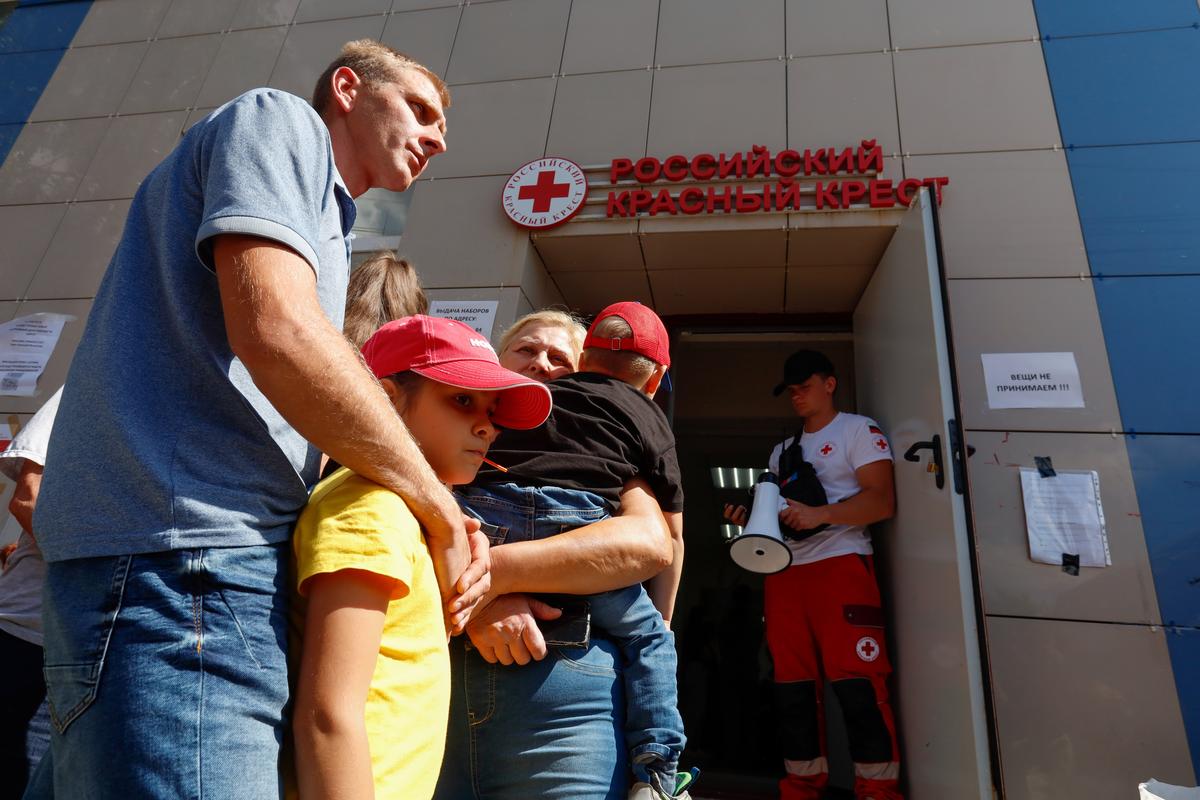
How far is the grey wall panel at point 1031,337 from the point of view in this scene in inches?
127

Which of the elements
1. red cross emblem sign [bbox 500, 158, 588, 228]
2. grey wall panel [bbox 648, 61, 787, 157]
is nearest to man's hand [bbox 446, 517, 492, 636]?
red cross emblem sign [bbox 500, 158, 588, 228]

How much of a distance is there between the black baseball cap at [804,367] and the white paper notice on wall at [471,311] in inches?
64.6

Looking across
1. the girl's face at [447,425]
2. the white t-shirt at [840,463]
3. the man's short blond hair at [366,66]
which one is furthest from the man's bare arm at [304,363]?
the white t-shirt at [840,463]

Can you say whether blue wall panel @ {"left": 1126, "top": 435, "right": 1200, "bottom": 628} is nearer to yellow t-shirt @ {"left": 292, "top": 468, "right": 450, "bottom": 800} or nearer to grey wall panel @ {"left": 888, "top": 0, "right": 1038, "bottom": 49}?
grey wall panel @ {"left": 888, "top": 0, "right": 1038, "bottom": 49}

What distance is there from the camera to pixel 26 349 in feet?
14.8

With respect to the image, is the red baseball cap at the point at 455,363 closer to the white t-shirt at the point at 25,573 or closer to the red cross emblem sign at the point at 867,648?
the white t-shirt at the point at 25,573

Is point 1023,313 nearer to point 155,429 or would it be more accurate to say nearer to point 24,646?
point 155,429

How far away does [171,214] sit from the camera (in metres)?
1.06

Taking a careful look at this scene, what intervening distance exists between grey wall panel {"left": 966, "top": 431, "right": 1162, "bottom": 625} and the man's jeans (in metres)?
2.83

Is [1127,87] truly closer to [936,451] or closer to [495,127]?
[936,451]

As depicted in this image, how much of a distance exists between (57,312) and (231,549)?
492cm

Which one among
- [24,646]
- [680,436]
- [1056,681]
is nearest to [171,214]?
[24,646]

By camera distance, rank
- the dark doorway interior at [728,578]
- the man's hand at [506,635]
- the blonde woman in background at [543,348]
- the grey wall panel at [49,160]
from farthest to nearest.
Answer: the grey wall panel at [49,160] → the dark doorway interior at [728,578] → the blonde woman in background at [543,348] → the man's hand at [506,635]

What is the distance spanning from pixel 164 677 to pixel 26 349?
4927mm
